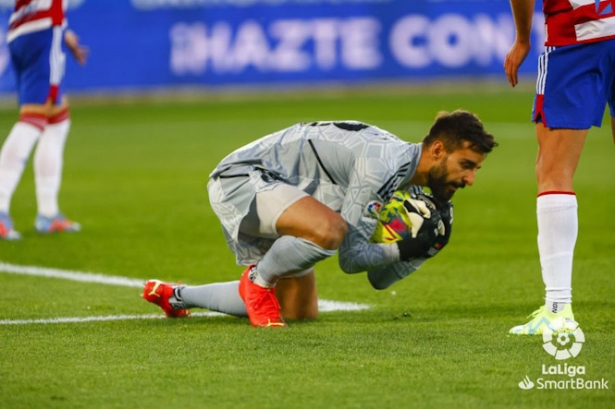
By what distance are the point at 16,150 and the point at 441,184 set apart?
16.2ft

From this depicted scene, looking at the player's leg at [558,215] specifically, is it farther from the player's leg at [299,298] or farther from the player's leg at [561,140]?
the player's leg at [299,298]

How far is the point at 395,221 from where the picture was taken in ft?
18.5

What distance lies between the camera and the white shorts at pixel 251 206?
556cm

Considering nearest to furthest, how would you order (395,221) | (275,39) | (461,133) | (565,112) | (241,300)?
(565,112) < (461,133) < (395,221) < (241,300) < (275,39)

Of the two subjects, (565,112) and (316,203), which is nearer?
(565,112)

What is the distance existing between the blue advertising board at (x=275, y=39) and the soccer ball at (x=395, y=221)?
707 inches

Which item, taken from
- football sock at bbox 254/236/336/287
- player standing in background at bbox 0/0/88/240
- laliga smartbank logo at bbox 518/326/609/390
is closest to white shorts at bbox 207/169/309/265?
football sock at bbox 254/236/336/287

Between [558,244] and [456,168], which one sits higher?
[456,168]

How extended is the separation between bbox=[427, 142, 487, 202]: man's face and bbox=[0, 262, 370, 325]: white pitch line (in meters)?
1.12

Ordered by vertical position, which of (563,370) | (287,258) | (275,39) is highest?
(287,258)

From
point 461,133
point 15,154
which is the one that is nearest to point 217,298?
point 461,133

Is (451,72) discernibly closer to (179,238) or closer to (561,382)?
(179,238)

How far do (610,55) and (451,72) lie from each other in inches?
744

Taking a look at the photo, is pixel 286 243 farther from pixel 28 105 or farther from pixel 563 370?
pixel 28 105
